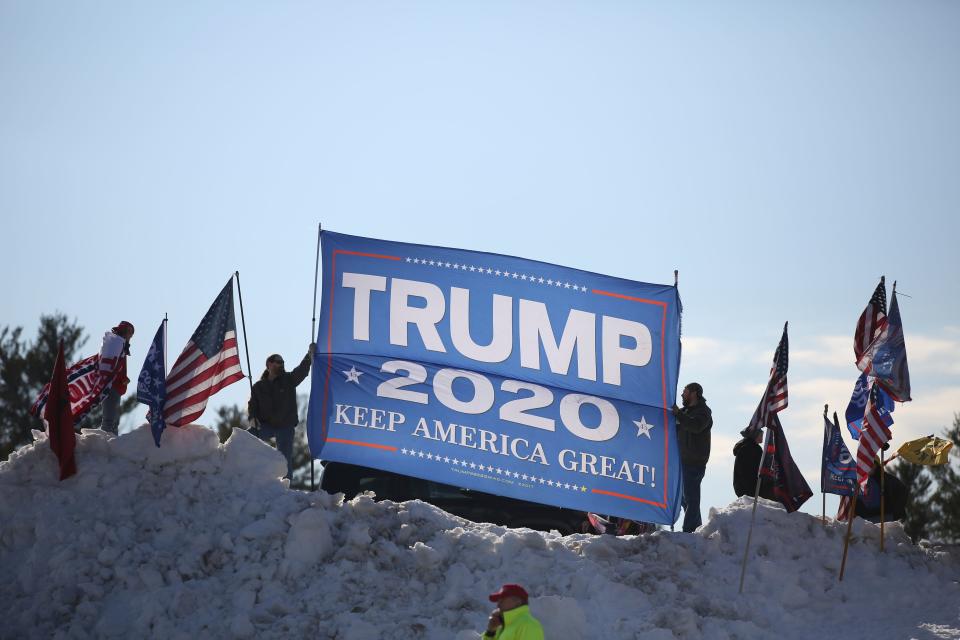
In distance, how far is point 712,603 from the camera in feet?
46.5

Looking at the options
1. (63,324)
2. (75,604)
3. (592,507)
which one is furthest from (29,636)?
(63,324)

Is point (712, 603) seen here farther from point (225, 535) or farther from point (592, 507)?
point (225, 535)

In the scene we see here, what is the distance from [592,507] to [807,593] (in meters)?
2.51

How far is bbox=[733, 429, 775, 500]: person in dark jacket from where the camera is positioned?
15.9 metres

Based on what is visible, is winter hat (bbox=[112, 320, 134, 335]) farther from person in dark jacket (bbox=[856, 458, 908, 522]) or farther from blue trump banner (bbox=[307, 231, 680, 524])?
person in dark jacket (bbox=[856, 458, 908, 522])

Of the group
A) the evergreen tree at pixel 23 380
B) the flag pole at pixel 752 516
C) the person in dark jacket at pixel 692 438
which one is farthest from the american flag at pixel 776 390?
the evergreen tree at pixel 23 380

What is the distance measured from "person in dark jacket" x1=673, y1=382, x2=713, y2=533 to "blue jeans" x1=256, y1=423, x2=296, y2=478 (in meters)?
4.51

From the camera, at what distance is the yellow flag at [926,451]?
15893mm

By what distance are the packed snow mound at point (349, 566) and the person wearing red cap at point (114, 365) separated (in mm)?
680

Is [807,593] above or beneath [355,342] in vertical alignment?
beneath

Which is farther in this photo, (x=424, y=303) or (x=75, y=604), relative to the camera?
(x=424, y=303)

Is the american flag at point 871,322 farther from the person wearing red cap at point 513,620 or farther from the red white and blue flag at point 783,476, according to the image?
the person wearing red cap at point 513,620

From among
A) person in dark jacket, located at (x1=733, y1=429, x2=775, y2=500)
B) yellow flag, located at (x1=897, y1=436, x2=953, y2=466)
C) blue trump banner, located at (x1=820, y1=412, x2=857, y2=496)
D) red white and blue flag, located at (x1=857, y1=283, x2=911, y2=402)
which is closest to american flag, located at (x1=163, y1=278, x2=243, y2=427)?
person in dark jacket, located at (x1=733, y1=429, x2=775, y2=500)

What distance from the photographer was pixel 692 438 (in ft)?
51.9
